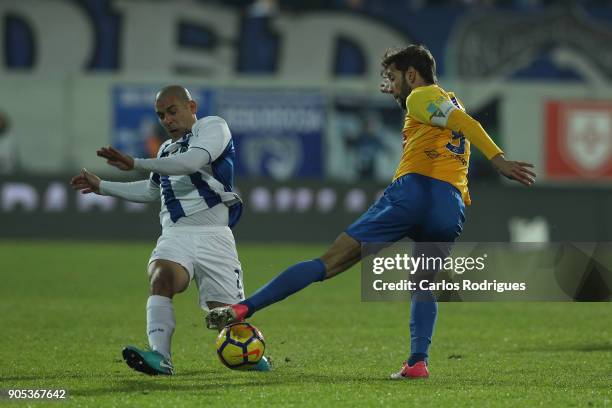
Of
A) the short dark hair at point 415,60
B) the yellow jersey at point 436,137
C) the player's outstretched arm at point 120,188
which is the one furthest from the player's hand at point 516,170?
the player's outstretched arm at point 120,188

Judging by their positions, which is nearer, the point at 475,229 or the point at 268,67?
the point at 475,229

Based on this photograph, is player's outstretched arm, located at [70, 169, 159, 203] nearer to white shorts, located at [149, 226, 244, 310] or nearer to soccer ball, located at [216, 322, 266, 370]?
white shorts, located at [149, 226, 244, 310]

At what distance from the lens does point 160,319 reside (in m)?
7.34

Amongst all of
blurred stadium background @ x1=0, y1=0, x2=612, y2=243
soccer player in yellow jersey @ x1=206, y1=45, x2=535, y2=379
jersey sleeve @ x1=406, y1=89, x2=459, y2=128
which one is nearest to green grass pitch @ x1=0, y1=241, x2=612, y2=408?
soccer player in yellow jersey @ x1=206, y1=45, x2=535, y2=379

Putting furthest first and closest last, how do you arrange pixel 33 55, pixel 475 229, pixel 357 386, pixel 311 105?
pixel 33 55, pixel 311 105, pixel 475 229, pixel 357 386

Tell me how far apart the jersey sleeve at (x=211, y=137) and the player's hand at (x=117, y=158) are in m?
0.55

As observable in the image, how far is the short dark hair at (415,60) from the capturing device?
23.7ft

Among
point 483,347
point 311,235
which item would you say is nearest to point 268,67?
point 311,235

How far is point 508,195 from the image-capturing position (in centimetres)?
2164

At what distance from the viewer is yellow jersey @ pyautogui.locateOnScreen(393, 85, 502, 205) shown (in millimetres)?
6961

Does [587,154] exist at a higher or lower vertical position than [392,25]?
lower

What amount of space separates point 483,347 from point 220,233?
8.29 ft

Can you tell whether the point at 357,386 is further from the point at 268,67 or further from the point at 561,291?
the point at 268,67

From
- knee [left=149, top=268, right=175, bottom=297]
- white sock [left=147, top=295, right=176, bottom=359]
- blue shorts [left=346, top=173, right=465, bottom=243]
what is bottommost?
white sock [left=147, top=295, right=176, bottom=359]
